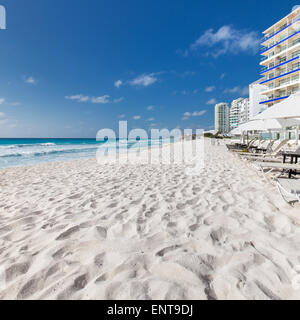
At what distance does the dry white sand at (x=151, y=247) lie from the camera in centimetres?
143

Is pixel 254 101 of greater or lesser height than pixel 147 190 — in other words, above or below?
above

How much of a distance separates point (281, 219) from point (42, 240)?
10.5 feet

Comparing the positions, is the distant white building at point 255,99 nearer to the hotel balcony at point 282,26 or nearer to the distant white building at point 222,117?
the hotel balcony at point 282,26

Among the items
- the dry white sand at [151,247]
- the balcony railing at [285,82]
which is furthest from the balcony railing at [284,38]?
the dry white sand at [151,247]

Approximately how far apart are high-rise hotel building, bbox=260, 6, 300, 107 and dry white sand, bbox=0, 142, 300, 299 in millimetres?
29814

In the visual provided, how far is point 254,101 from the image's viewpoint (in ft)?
130

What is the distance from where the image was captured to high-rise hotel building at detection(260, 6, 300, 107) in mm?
24531

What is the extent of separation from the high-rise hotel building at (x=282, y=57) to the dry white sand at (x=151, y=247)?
2981 centimetres

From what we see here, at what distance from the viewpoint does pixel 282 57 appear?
1083 inches

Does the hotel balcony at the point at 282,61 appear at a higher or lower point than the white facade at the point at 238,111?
lower

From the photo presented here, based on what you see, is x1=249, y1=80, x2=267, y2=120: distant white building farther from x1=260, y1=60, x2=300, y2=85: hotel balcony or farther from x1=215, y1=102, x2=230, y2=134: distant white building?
x1=215, y1=102, x2=230, y2=134: distant white building
